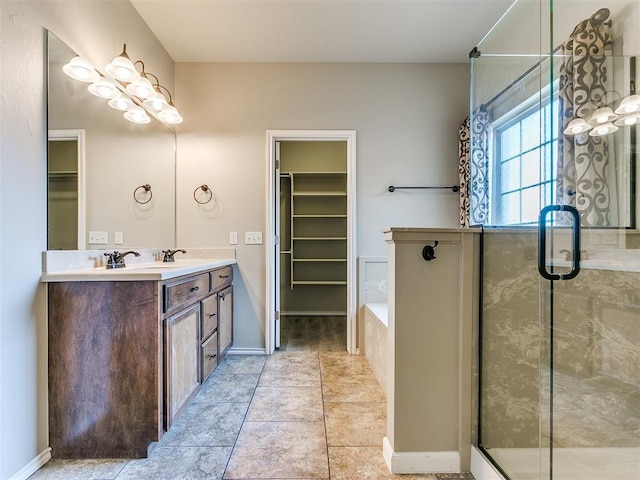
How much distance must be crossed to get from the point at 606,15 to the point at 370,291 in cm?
225

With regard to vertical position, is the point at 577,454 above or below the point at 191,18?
below

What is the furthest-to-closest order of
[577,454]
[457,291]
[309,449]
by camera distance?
[309,449]
[457,291]
[577,454]

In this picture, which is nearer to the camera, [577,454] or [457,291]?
[577,454]

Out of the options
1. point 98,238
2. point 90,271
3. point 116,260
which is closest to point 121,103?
point 98,238

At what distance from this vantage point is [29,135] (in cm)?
143

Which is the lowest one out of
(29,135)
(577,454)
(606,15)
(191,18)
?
(577,454)

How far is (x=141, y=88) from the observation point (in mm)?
2158

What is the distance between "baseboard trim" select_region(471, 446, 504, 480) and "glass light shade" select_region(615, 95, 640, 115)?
1618mm

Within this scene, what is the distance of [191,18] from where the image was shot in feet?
7.61

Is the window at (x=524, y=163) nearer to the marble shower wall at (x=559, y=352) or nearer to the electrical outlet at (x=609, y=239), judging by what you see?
the marble shower wall at (x=559, y=352)

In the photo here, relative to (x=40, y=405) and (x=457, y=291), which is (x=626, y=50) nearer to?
(x=457, y=291)

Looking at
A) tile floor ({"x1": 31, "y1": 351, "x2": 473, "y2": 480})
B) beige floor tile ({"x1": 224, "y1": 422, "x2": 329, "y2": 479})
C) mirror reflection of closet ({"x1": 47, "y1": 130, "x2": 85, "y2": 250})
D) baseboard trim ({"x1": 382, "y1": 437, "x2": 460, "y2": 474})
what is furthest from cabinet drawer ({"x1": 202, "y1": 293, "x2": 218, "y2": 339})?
baseboard trim ({"x1": 382, "y1": 437, "x2": 460, "y2": 474})

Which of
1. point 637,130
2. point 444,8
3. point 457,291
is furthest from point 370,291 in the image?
point 444,8

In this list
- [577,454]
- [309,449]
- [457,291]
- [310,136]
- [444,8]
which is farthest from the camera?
[310,136]
